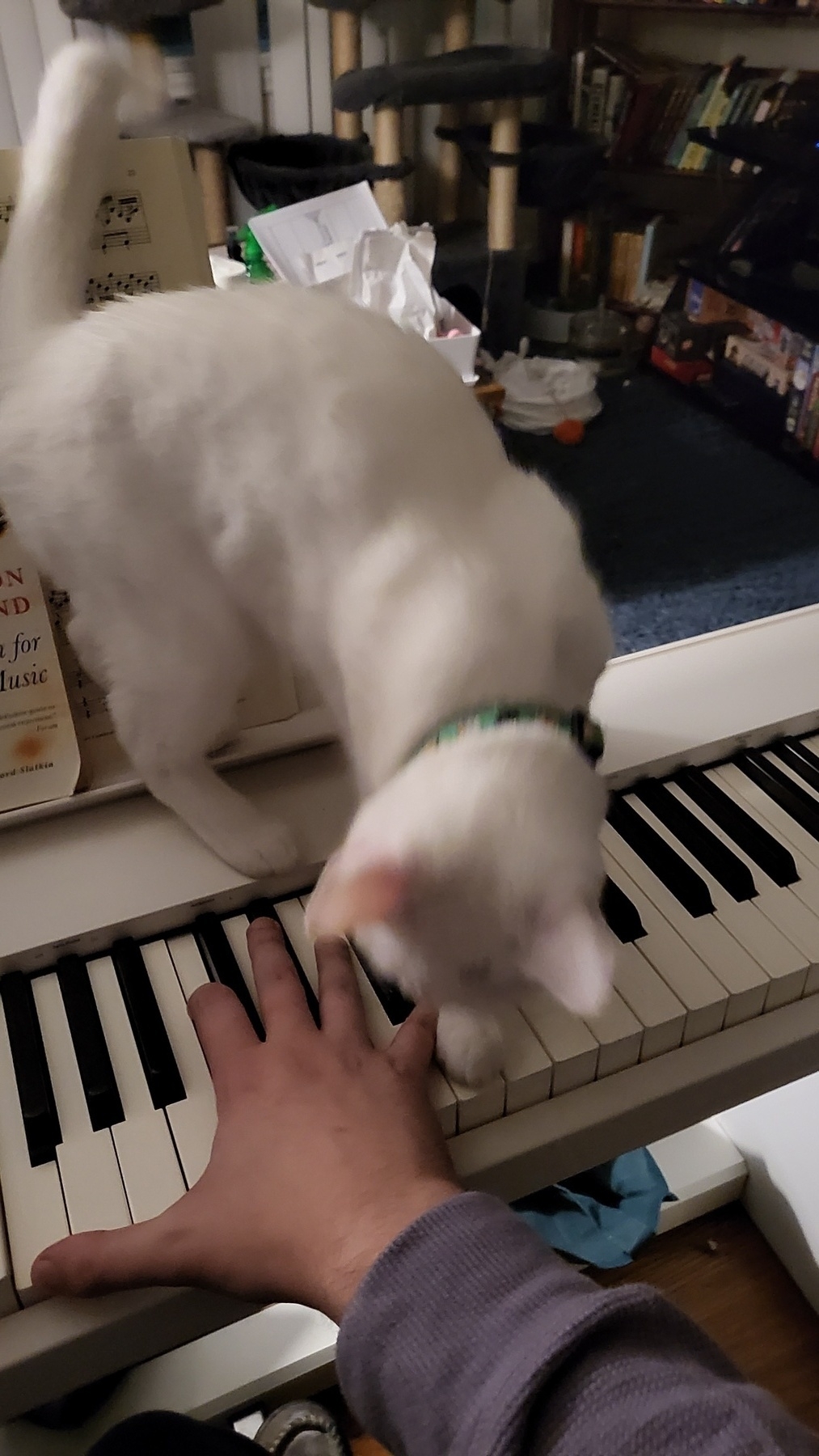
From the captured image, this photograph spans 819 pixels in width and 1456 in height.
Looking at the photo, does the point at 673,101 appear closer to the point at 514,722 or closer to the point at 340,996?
the point at 514,722

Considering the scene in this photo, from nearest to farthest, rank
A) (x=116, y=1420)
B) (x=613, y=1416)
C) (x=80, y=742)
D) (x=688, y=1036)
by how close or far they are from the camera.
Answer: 1. (x=613, y=1416)
2. (x=688, y=1036)
3. (x=80, y=742)
4. (x=116, y=1420)

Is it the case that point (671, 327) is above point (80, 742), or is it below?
above

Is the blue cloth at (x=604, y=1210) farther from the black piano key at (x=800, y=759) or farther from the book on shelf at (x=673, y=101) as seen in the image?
the book on shelf at (x=673, y=101)

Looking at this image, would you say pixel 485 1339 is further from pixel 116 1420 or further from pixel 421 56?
pixel 421 56

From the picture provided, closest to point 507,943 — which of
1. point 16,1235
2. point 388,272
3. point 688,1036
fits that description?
point 688,1036

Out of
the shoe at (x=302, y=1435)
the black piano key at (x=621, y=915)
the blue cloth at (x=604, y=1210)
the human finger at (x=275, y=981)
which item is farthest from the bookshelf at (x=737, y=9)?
the shoe at (x=302, y=1435)

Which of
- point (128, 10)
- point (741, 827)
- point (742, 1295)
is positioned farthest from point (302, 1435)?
point (128, 10)

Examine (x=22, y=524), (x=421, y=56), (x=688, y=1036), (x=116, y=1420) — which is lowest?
(x=116, y=1420)

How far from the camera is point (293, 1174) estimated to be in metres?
0.58

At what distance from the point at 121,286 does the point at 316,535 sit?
9.7 inches

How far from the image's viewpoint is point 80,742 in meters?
0.83

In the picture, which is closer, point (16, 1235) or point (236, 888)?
point (16, 1235)

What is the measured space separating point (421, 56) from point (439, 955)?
3.04 feet

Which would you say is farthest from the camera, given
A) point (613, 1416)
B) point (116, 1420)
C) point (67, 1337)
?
point (116, 1420)
